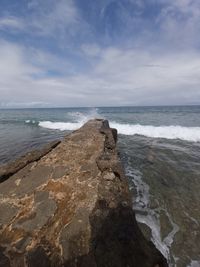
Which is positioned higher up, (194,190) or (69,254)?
(69,254)

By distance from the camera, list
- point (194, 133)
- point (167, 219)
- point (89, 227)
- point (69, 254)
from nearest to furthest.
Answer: point (69, 254) → point (89, 227) → point (167, 219) → point (194, 133)

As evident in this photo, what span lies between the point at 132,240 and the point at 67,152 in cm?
240

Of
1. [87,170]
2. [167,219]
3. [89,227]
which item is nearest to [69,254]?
[89,227]

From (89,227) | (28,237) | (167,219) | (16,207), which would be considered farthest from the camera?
(167,219)

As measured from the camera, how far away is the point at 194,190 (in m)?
4.98

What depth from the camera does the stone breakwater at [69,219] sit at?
176cm

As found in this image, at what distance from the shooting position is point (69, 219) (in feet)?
6.94

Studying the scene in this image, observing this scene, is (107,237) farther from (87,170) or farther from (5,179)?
(5,179)

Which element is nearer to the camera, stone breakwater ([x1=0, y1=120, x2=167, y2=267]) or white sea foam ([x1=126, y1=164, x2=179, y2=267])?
stone breakwater ([x1=0, y1=120, x2=167, y2=267])

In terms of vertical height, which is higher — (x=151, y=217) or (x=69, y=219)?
(x=69, y=219)

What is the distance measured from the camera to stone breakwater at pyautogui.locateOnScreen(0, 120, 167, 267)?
5.77 feet

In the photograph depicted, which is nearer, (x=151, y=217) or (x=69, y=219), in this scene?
(x=69, y=219)

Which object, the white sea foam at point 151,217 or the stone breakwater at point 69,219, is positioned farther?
the white sea foam at point 151,217

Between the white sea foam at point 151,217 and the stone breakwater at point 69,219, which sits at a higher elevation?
the stone breakwater at point 69,219
